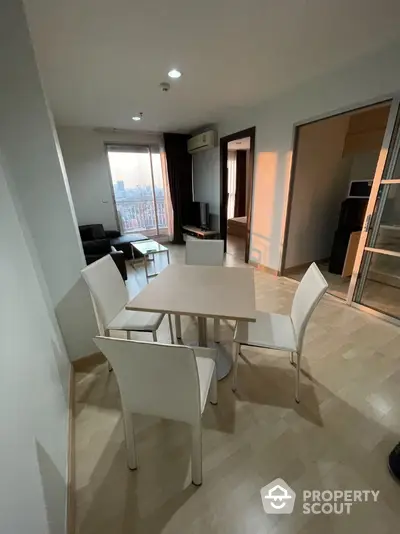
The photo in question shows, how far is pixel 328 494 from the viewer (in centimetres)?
113

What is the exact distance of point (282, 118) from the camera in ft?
9.82

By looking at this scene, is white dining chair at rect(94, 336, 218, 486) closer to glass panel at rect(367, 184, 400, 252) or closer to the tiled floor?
the tiled floor

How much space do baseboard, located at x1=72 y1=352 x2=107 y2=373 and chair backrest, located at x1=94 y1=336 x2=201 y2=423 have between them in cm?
102

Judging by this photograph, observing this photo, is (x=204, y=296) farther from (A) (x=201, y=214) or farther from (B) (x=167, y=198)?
(B) (x=167, y=198)

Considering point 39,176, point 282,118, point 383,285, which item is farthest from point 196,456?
point 282,118

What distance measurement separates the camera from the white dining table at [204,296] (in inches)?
53.0

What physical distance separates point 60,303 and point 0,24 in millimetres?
1653

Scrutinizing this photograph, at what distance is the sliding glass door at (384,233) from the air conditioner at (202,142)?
2916 millimetres

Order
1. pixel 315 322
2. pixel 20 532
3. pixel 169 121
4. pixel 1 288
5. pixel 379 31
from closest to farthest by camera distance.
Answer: pixel 20 532 → pixel 1 288 → pixel 379 31 → pixel 315 322 → pixel 169 121

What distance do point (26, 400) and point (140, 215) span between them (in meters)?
5.13

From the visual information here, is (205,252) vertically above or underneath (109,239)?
above

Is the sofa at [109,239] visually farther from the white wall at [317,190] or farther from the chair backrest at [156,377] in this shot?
the chair backrest at [156,377]

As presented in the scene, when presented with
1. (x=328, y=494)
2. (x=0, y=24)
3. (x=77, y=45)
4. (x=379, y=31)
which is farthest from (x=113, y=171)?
(x=328, y=494)

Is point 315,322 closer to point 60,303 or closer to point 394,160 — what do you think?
point 394,160
